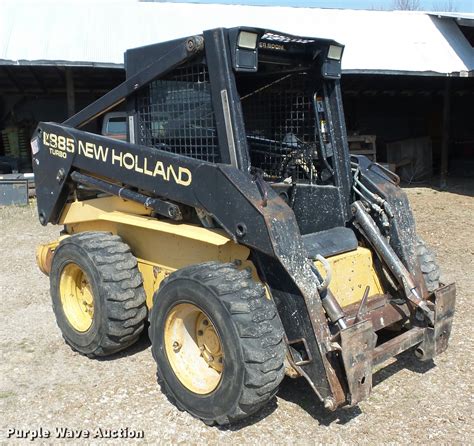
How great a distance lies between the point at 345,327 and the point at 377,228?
3.52 feet

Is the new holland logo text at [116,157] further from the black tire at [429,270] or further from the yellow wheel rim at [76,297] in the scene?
the black tire at [429,270]

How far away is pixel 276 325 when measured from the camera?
10.4ft

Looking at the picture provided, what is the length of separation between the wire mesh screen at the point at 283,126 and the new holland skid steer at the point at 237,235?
0.01 m

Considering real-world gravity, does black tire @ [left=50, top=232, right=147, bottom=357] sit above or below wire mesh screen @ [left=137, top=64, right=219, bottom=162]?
below

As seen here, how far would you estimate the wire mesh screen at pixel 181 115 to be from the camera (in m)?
3.78

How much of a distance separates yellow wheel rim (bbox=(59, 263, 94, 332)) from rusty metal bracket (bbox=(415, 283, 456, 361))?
2.51m

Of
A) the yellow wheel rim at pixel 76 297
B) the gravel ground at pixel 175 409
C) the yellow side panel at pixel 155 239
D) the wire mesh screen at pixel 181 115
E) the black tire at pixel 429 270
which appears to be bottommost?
the gravel ground at pixel 175 409

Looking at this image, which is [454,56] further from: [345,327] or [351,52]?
[345,327]

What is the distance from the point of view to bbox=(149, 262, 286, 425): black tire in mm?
3080

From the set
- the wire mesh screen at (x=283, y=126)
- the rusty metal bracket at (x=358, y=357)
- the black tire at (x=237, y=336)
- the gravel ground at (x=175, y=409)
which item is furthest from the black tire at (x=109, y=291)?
the rusty metal bracket at (x=358, y=357)

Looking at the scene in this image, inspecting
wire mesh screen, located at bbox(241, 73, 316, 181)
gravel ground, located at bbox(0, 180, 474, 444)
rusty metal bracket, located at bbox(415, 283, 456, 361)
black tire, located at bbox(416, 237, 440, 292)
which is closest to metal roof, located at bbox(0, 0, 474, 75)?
wire mesh screen, located at bbox(241, 73, 316, 181)

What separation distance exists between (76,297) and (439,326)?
9.12 feet

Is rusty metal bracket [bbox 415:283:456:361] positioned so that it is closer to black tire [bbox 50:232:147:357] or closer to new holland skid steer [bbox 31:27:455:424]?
new holland skid steer [bbox 31:27:455:424]

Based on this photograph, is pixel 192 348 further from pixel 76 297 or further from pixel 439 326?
pixel 439 326
